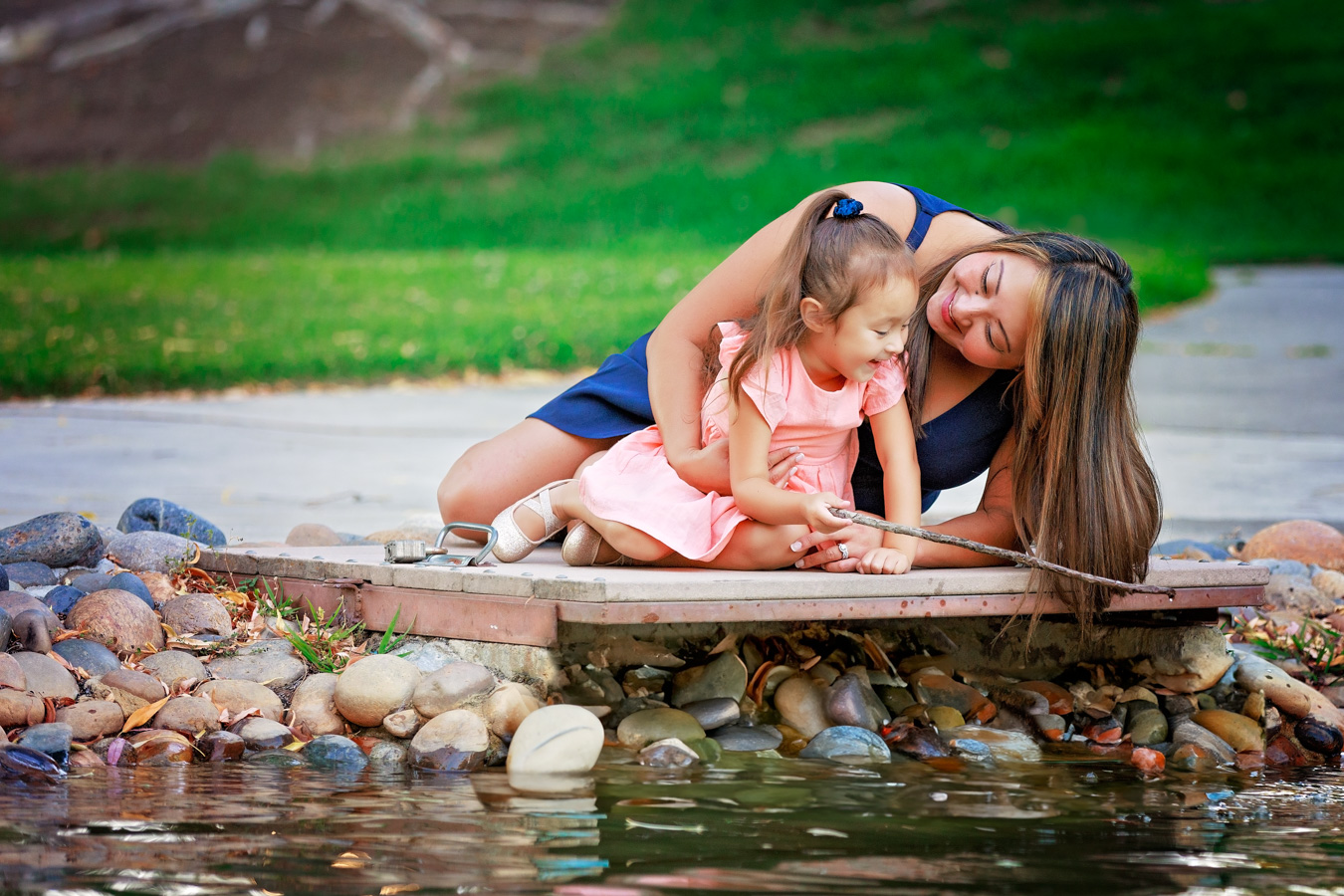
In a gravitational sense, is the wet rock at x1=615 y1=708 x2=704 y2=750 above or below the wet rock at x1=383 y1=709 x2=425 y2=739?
below

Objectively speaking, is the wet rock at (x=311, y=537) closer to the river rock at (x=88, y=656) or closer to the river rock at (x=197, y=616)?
the river rock at (x=197, y=616)

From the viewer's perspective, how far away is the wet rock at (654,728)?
2920 mm

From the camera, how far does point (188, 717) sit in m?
2.82

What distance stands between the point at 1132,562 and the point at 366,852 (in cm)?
169

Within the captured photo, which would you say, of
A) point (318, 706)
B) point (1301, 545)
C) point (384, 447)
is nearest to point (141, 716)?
point (318, 706)

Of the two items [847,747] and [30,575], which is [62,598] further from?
[847,747]

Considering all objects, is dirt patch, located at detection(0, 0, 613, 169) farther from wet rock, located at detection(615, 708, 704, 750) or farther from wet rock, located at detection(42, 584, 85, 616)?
wet rock, located at detection(615, 708, 704, 750)

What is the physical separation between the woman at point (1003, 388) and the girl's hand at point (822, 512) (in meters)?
0.14

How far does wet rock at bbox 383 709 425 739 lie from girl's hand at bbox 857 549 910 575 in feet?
3.08

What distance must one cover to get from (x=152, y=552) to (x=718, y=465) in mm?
1537

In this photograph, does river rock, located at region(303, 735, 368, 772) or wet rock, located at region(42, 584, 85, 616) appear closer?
river rock, located at region(303, 735, 368, 772)

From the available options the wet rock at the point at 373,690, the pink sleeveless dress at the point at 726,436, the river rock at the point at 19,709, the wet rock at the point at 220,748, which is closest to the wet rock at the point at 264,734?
the wet rock at the point at 220,748

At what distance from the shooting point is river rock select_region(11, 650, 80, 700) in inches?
111

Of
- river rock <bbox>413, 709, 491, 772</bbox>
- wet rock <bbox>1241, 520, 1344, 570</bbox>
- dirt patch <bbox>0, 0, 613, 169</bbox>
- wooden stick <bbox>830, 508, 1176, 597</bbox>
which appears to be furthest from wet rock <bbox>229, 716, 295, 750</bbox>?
dirt patch <bbox>0, 0, 613, 169</bbox>
